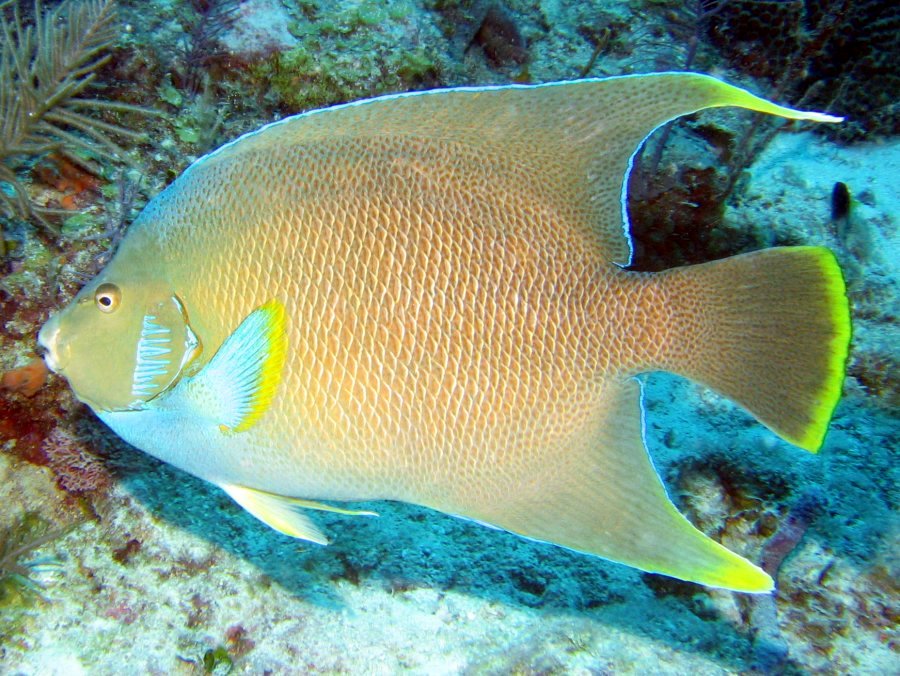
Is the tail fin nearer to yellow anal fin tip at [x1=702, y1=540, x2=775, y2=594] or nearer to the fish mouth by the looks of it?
yellow anal fin tip at [x1=702, y1=540, x2=775, y2=594]

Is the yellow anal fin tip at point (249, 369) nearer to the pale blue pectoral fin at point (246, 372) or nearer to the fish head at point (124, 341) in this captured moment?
the pale blue pectoral fin at point (246, 372)

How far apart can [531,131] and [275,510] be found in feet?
4.26

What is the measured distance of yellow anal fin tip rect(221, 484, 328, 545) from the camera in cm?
159

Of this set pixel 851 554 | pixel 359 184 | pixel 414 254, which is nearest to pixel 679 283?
pixel 414 254

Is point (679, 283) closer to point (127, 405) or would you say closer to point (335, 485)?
point (335, 485)

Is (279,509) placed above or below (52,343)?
below

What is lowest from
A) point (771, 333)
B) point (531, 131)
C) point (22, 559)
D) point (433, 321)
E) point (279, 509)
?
point (22, 559)

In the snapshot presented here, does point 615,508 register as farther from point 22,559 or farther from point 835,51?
point 835,51

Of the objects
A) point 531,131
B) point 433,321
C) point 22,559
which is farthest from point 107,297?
point 22,559

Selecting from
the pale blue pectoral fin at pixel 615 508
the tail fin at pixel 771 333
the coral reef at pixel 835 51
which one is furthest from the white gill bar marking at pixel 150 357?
the coral reef at pixel 835 51

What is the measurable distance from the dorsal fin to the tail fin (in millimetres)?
252

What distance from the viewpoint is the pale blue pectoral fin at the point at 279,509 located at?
1.59 m

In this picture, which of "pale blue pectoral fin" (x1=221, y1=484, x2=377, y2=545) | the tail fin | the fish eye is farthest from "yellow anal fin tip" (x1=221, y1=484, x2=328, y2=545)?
the tail fin

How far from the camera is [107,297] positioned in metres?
1.54
